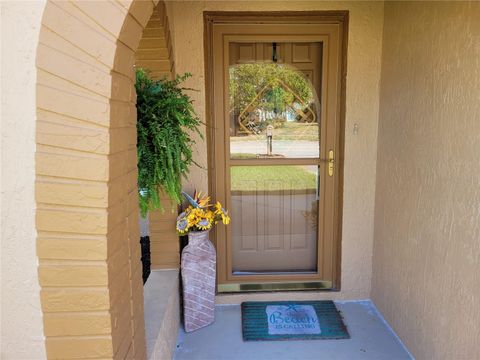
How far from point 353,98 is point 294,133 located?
0.53 meters

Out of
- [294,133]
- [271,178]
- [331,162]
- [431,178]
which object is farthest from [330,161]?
[431,178]

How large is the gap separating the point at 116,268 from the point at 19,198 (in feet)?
1.22

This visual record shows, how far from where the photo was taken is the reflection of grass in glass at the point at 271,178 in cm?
305

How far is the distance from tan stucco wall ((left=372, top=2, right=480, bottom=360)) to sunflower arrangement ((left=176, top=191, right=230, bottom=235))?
4.24 ft

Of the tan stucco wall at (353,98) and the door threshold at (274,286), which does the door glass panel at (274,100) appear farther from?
the door threshold at (274,286)

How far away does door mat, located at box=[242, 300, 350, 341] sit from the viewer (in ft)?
8.82

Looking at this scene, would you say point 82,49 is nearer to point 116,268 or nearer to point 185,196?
point 116,268

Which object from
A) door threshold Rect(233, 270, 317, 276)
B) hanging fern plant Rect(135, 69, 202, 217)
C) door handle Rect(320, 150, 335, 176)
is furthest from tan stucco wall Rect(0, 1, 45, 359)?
→ door handle Rect(320, 150, 335, 176)

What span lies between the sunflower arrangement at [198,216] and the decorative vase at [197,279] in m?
0.06

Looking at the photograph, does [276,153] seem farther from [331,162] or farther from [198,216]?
[198,216]

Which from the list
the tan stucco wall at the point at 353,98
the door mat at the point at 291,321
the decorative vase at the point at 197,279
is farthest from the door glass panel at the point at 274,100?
the door mat at the point at 291,321

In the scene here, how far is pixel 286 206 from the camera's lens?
3.16 metres

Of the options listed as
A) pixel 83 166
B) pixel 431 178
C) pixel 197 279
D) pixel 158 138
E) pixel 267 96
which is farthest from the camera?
pixel 267 96

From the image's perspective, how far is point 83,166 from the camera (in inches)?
43.7
